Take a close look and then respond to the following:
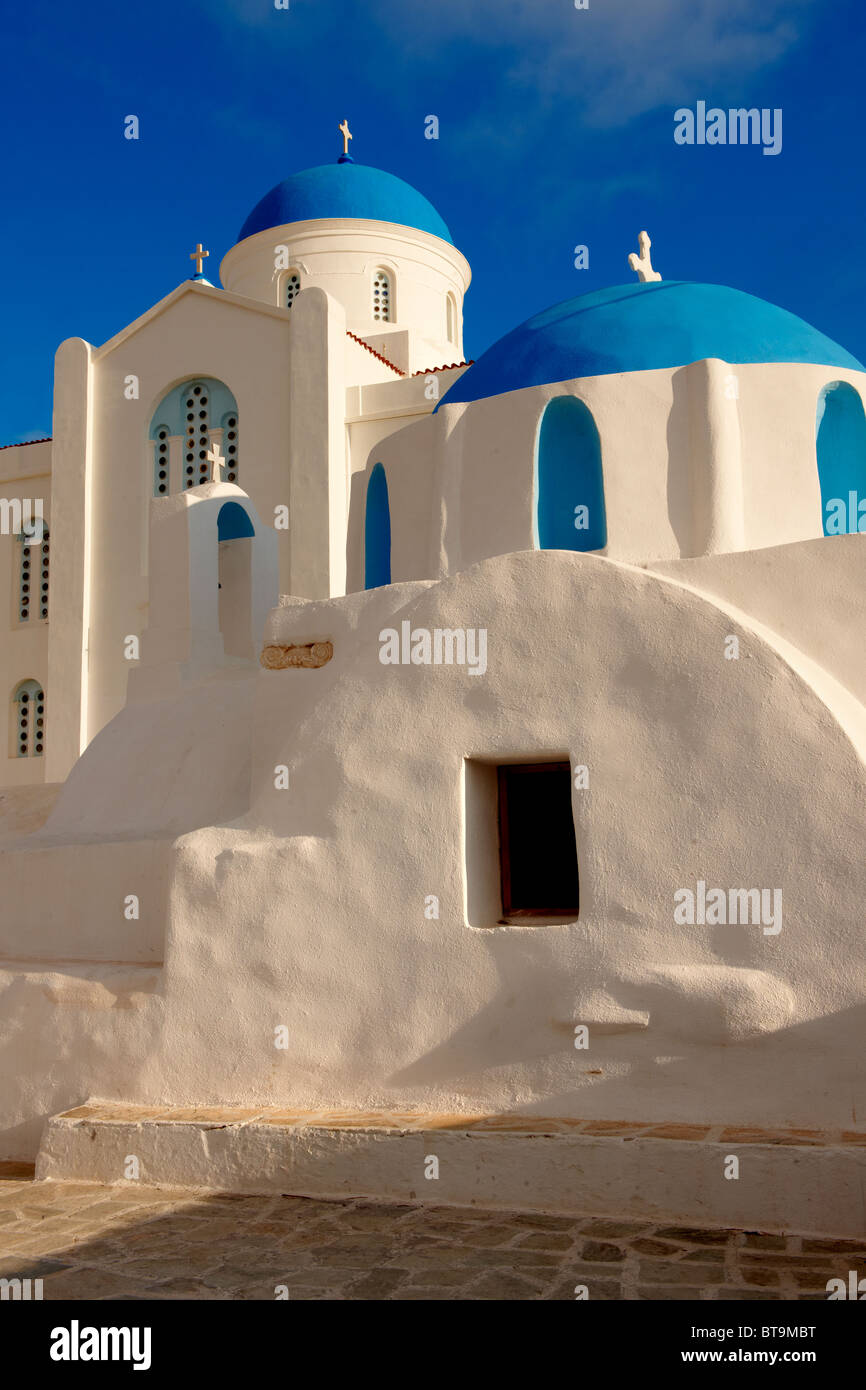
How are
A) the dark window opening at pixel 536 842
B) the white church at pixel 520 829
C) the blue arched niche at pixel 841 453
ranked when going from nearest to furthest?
the white church at pixel 520 829 → the dark window opening at pixel 536 842 → the blue arched niche at pixel 841 453

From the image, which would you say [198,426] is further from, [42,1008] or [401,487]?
[42,1008]

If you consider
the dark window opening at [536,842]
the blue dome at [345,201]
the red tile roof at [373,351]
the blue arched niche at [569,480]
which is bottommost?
the dark window opening at [536,842]

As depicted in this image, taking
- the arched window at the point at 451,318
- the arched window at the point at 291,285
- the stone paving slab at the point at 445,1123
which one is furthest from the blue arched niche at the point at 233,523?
the arched window at the point at 451,318

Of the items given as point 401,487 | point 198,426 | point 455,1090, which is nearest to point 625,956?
point 455,1090

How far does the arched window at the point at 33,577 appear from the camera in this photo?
60.2 ft

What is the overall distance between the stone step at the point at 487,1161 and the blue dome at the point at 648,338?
416 centimetres

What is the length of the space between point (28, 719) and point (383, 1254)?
14934 millimetres

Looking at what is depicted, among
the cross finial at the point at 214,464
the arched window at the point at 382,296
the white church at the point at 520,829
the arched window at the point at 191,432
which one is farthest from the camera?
the arched window at the point at 382,296

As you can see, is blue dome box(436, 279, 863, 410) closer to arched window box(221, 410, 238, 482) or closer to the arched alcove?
arched window box(221, 410, 238, 482)

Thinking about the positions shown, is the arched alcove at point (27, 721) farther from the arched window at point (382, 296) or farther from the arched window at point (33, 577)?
the arched window at point (382, 296)

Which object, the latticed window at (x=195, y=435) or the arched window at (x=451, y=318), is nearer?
the latticed window at (x=195, y=435)

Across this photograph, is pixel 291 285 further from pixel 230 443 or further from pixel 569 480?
pixel 569 480

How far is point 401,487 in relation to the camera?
25.4 feet

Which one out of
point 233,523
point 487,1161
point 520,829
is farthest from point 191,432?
point 487,1161
